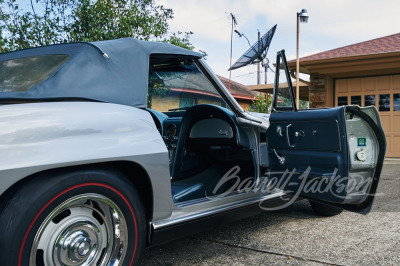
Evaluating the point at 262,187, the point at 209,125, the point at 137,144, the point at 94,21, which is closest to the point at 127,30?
the point at 94,21

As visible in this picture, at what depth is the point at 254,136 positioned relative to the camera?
128 inches

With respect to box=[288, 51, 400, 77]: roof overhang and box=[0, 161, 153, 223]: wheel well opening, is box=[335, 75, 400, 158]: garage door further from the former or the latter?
box=[0, 161, 153, 223]: wheel well opening

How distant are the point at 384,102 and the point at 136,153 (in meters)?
9.84

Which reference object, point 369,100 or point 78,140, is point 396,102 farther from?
point 78,140

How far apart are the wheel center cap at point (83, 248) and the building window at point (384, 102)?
10.1 m

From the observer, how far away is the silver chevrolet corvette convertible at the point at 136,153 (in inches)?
67.6

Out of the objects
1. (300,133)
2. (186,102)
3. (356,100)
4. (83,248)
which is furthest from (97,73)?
(356,100)

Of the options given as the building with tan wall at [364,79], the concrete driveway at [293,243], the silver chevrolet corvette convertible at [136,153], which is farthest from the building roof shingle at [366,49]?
the silver chevrolet corvette convertible at [136,153]

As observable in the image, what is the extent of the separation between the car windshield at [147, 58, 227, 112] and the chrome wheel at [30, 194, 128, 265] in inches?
51.8

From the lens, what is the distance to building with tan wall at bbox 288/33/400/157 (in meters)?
9.62

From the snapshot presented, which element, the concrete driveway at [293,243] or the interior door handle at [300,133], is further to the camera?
the interior door handle at [300,133]

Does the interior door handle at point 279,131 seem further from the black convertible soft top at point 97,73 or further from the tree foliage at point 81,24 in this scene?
the tree foliage at point 81,24

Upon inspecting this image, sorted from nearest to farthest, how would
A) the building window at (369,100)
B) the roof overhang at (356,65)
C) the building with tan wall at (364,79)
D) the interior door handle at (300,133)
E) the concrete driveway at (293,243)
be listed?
the concrete driveway at (293,243) → the interior door handle at (300,133) → the roof overhang at (356,65) → the building with tan wall at (364,79) → the building window at (369,100)

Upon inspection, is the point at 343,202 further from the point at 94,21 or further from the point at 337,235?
the point at 94,21
